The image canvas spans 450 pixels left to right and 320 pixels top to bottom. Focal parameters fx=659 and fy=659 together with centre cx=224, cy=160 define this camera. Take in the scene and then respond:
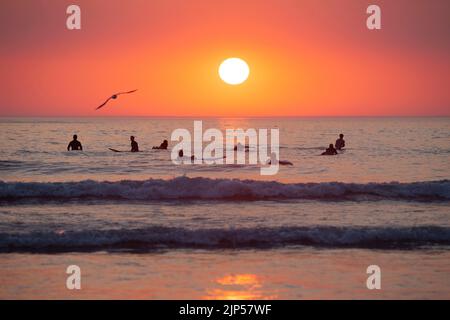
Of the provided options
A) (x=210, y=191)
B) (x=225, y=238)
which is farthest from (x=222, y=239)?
(x=210, y=191)

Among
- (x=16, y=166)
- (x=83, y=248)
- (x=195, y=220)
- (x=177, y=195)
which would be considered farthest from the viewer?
(x=16, y=166)

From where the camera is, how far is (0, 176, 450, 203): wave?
2444 cm

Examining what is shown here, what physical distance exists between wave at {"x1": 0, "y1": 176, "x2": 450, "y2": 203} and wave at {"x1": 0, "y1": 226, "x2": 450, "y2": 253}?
7137 mm

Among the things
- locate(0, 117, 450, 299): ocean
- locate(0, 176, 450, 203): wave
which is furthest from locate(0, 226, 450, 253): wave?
locate(0, 176, 450, 203): wave

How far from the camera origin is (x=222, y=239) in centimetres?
1661

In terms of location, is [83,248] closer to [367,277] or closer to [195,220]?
[195,220]

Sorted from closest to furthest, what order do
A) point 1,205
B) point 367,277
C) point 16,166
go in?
point 367,277 < point 1,205 < point 16,166

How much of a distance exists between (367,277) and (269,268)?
6.64 ft

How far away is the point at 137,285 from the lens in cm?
1266

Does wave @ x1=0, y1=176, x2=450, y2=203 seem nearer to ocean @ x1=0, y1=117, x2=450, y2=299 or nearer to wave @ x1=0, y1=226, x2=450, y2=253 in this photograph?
ocean @ x1=0, y1=117, x2=450, y2=299

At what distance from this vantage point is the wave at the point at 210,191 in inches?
962

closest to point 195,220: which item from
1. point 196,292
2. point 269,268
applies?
point 269,268

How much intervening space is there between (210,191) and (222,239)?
27.8ft

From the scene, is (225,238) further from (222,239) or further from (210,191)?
(210,191)
